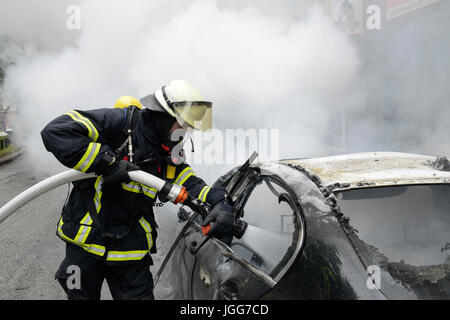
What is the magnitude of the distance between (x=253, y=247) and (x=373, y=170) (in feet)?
2.19

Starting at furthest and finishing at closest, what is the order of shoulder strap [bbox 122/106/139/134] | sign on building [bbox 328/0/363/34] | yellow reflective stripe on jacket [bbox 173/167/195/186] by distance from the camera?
1. sign on building [bbox 328/0/363/34]
2. yellow reflective stripe on jacket [bbox 173/167/195/186]
3. shoulder strap [bbox 122/106/139/134]

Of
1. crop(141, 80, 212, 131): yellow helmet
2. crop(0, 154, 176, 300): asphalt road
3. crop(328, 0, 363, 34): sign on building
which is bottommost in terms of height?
crop(0, 154, 176, 300): asphalt road

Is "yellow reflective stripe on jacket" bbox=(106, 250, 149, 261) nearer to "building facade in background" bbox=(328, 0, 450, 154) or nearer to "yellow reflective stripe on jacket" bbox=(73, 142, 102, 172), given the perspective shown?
"yellow reflective stripe on jacket" bbox=(73, 142, 102, 172)

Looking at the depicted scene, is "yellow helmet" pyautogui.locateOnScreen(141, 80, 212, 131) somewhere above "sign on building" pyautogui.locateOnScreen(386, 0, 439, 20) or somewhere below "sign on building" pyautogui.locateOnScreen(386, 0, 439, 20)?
below

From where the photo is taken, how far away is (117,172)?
1818 mm

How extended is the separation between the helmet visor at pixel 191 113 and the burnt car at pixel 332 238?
1.31 feet

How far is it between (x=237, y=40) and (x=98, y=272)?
20.7ft

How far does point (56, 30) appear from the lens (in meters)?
10.0

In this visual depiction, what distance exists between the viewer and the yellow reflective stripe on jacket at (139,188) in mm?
1966

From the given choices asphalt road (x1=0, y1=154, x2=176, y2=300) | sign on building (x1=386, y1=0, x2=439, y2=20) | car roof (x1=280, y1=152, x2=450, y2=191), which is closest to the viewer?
car roof (x1=280, y1=152, x2=450, y2=191)

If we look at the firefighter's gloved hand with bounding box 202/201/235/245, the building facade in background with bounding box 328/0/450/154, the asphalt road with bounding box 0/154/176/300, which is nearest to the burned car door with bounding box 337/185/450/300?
the firefighter's gloved hand with bounding box 202/201/235/245

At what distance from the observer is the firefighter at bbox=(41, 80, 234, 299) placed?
76.0 inches
